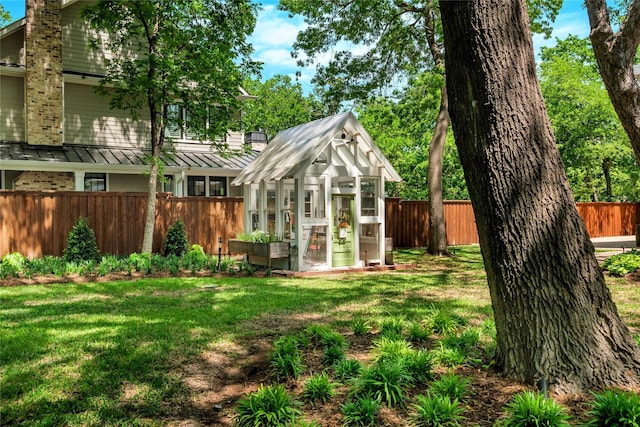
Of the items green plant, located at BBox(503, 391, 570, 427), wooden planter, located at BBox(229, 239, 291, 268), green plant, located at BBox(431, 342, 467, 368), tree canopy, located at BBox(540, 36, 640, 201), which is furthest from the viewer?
tree canopy, located at BBox(540, 36, 640, 201)

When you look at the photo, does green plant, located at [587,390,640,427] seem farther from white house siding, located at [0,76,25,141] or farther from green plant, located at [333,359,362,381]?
white house siding, located at [0,76,25,141]

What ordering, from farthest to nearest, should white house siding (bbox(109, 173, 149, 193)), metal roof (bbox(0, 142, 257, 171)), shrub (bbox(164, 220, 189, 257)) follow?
white house siding (bbox(109, 173, 149, 193))
metal roof (bbox(0, 142, 257, 171))
shrub (bbox(164, 220, 189, 257))

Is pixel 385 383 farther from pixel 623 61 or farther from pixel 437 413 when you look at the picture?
pixel 623 61

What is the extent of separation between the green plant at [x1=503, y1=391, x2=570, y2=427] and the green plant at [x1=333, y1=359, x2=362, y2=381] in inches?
50.1

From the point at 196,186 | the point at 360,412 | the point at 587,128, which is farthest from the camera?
the point at 587,128

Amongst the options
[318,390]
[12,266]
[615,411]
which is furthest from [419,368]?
[12,266]

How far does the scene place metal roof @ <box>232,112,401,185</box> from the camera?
12.0 meters

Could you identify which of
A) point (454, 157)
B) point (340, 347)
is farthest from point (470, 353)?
point (454, 157)

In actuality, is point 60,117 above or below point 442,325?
above

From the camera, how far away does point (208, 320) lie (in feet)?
21.1

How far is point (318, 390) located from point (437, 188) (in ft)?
46.1

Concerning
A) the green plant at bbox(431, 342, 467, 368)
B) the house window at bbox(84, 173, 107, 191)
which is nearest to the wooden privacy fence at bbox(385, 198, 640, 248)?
the house window at bbox(84, 173, 107, 191)

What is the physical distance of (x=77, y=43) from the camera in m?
17.4

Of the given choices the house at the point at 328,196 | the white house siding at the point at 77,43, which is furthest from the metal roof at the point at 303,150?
the white house siding at the point at 77,43
